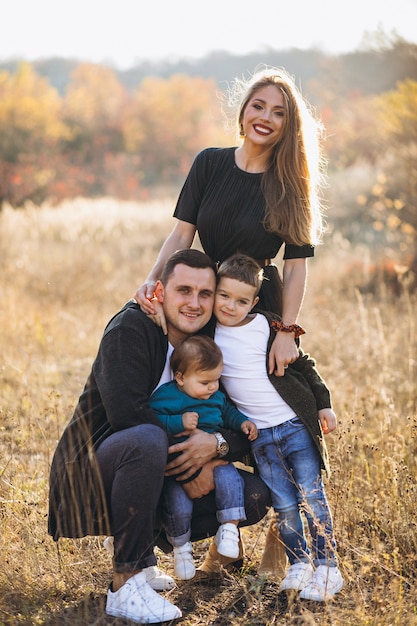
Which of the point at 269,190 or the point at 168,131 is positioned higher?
the point at 168,131

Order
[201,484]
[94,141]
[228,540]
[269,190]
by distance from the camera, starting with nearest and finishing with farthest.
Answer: [228,540], [201,484], [269,190], [94,141]

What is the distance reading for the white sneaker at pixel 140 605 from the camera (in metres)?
2.93

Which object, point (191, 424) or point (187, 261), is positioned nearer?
point (191, 424)

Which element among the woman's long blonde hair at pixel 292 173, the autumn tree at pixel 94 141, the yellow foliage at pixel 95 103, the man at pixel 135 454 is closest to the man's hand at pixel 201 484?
the man at pixel 135 454

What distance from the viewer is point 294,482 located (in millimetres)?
3223

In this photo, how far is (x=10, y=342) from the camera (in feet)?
23.5

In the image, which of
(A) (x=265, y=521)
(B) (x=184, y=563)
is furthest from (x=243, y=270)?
(A) (x=265, y=521)

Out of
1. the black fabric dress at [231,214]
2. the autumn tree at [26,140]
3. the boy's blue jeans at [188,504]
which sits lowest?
the boy's blue jeans at [188,504]

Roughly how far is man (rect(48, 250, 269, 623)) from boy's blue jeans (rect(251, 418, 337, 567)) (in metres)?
0.09

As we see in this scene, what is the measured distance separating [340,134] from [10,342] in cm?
2631

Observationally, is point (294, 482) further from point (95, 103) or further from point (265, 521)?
point (95, 103)

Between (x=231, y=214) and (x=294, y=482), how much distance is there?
1.36m

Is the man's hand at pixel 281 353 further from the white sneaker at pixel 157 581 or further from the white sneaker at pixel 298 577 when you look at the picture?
the white sneaker at pixel 157 581

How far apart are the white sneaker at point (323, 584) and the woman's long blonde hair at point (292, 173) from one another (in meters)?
1.57
